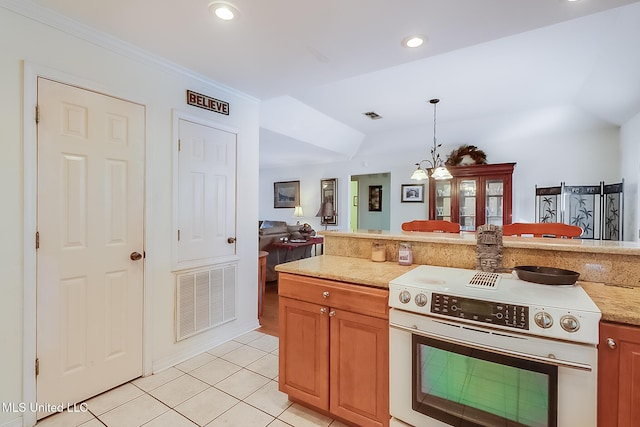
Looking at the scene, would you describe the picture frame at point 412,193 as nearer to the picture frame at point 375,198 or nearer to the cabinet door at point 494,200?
the cabinet door at point 494,200

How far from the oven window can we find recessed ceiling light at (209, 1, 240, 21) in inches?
80.0

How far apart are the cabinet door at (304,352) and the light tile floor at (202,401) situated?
0.16 metres

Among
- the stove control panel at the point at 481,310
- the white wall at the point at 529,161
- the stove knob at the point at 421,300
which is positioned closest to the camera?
the stove control panel at the point at 481,310

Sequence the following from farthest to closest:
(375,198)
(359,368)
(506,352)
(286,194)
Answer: (375,198)
(286,194)
(359,368)
(506,352)

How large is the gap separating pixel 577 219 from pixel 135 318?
18.9ft

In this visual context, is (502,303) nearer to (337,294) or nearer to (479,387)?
(479,387)

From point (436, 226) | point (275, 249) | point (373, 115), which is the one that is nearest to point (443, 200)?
point (373, 115)

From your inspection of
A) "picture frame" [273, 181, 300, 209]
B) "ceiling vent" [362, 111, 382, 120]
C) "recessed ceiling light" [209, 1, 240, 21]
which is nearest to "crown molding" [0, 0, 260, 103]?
"recessed ceiling light" [209, 1, 240, 21]

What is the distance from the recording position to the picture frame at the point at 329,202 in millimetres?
7242

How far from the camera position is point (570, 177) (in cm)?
493

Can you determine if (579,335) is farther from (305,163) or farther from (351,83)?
(305,163)

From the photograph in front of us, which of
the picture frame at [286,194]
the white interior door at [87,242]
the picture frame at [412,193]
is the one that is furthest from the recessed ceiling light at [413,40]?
the picture frame at [286,194]

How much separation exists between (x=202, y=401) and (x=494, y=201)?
16.5ft

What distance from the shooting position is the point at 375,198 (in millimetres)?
8234
